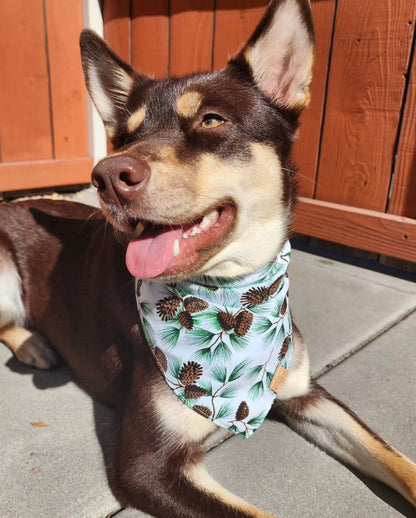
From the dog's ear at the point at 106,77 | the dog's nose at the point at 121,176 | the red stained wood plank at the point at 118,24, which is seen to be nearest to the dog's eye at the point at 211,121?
the dog's nose at the point at 121,176

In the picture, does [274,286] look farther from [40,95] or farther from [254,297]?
[40,95]

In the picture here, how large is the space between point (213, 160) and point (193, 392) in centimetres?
94

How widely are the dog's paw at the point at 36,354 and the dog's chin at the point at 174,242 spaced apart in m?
1.20

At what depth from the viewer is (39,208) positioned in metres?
3.05

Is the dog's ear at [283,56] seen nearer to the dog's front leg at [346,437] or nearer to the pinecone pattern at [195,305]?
the pinecone pattern at [195,305]

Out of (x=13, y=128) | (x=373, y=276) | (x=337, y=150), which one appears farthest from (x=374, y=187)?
(x=13, y=128)

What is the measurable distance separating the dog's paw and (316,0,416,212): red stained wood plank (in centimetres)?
273

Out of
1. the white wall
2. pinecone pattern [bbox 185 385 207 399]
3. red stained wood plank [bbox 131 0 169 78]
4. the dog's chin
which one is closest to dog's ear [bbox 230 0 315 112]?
the dog's chin

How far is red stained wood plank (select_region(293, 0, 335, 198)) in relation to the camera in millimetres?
3894

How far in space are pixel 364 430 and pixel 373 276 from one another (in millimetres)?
2126

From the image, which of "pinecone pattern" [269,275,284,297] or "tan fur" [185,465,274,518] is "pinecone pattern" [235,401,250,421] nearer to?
"tan fur" [185,465,274,518]

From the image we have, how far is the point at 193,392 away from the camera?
1.95 meters

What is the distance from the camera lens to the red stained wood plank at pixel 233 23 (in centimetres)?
412

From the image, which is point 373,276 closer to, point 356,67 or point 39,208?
point 356,67
